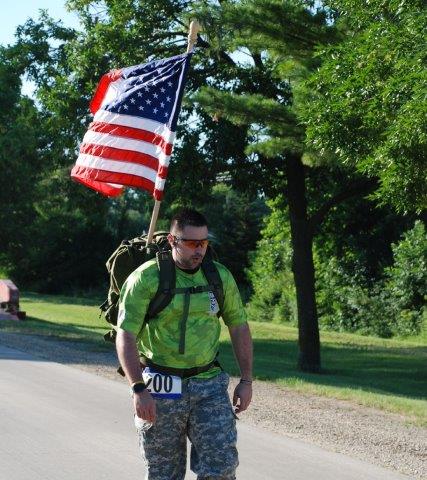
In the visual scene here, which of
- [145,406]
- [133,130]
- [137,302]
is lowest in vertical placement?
[145,406]

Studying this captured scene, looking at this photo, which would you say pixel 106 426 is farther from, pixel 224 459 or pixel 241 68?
pixel 241 68

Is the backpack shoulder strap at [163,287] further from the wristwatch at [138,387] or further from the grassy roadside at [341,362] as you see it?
the grassy roadside at [341,362]

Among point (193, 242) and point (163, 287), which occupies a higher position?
point (193, 242)

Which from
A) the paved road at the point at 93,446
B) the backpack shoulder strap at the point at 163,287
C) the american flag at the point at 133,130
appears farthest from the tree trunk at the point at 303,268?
the backpack shoulder strap at the point at 163,287

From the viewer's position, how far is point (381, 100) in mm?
11414

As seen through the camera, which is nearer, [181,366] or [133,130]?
[181,366]

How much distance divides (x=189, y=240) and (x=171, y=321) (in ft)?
1.45

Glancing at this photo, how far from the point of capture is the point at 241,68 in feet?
61.1

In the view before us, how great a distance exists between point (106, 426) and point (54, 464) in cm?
177

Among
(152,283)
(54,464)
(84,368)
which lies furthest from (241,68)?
(152,283)

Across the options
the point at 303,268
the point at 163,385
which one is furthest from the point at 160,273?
the point at 303,268

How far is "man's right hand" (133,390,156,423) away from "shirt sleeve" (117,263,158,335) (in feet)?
1.14

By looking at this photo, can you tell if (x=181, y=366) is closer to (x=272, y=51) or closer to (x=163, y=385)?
(x=163, y=385)

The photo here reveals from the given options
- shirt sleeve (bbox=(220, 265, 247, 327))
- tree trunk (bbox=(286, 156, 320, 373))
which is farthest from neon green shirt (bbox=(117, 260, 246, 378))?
tree trunk (bbox=(286, 156, 320, 373))
